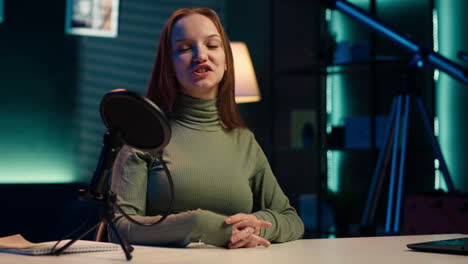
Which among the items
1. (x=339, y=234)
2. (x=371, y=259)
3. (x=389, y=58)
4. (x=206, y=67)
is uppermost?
(x=389, y=58)

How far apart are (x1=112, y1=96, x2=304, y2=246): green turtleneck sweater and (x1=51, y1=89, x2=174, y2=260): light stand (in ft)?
0.87

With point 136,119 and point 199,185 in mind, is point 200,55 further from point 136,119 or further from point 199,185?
point 136,119

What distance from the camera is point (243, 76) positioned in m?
3.55

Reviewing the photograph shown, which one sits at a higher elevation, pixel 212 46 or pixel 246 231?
pixel 212 46

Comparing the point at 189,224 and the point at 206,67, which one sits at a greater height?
the point at 206,67

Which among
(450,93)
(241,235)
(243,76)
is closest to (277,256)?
(241,235)

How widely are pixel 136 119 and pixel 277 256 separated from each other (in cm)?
37

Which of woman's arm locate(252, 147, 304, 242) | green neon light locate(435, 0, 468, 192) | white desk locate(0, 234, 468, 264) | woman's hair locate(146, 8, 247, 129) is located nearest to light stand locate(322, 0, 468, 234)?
green neon light locate(435, 0, 468, 192)

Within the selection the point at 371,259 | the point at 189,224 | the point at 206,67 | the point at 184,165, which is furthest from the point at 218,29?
the point at 371,259

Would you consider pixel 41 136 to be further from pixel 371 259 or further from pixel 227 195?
pixel 371 259

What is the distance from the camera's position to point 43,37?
3.76 meters

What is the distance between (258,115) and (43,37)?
1615 millimetres

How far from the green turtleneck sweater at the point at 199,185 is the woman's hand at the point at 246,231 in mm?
16

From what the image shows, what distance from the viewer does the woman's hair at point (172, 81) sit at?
54.7 inches
